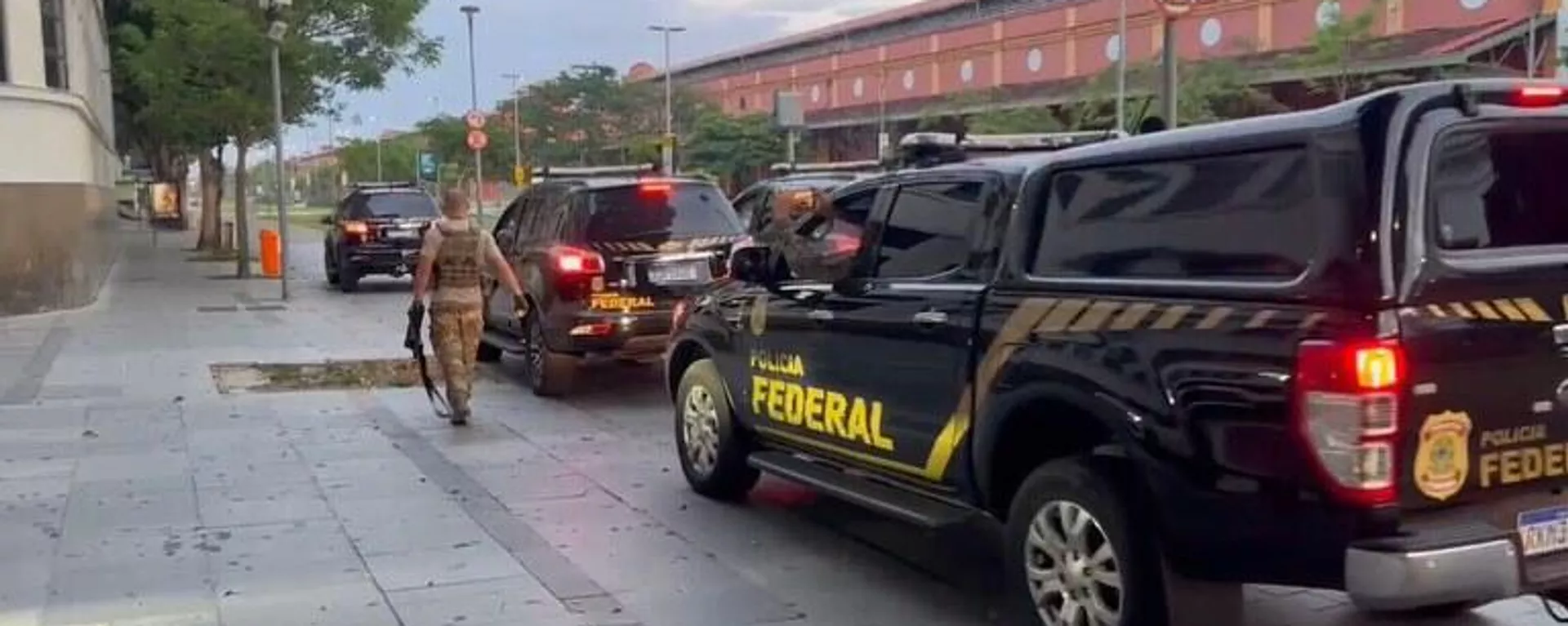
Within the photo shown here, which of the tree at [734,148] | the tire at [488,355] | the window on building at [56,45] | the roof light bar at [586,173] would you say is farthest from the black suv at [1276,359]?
the tree at [734,148]

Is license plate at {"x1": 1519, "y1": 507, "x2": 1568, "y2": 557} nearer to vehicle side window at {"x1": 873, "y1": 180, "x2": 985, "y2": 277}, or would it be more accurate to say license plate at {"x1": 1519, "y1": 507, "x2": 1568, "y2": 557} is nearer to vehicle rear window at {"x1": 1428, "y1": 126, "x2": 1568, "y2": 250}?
vehicle rear window at {"x1": 1428, "y1": 126, "x2": 1568, "y2": 250}

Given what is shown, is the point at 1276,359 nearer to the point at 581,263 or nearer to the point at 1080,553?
the point at 1080,553

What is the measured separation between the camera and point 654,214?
36.8 ft

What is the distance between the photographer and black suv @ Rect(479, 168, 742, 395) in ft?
35.8

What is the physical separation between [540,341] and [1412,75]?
29.6 meters

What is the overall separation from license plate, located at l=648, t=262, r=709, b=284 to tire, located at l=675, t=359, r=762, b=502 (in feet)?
9.62

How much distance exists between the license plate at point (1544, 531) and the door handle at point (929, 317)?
2.05 m

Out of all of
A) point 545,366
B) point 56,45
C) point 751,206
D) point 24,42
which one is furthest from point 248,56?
point 545,366

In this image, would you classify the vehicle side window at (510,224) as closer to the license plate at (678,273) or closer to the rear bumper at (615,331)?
the rear bumper at (615,331)

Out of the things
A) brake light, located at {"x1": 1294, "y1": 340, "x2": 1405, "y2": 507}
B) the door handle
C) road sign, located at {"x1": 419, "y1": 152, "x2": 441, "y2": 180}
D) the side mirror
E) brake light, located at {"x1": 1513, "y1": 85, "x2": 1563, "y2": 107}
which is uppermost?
road sign, located at {"x1": 419, "y1": 152, "x2": 441, "y2": 180}

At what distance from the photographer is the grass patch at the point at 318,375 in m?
12.1

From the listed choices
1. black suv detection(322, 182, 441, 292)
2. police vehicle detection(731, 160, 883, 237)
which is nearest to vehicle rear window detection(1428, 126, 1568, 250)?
police vehicle detection(731, 160, 883, 237)

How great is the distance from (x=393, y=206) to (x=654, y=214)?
14.8 meters

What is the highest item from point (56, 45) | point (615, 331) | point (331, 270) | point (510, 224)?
point (56, 45)
